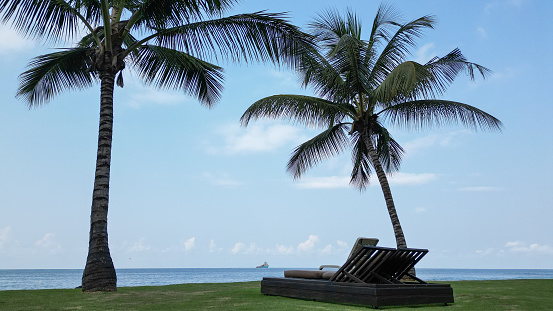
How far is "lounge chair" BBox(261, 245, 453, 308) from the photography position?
648 centimetres

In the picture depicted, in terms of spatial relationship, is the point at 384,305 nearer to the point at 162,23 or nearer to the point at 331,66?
the point at 162,23

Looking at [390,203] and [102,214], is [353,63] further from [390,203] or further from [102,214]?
[102,214]

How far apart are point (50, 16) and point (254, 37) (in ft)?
14.0

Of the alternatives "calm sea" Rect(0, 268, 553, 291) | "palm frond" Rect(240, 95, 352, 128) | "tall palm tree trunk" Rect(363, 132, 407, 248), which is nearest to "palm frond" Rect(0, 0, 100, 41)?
"palm frond" Rect(240, 95, 352, 128)

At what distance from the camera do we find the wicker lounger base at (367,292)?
6410mm

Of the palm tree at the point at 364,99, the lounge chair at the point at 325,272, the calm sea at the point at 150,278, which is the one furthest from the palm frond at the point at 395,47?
the calm sea at the point at 150,278

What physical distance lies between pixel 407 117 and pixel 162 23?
7713mm

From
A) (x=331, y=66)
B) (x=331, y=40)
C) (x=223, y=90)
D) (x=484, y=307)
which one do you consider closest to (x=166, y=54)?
(x=223, y=90)

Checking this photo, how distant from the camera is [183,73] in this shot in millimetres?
12109

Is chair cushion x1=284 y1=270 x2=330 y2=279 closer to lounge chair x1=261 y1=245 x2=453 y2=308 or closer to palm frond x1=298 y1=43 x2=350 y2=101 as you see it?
lounge chair x1=261 y1=245 x2=453 y2=308

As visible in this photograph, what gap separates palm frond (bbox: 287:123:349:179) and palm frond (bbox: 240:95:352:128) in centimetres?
36

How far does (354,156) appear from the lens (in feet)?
51.6

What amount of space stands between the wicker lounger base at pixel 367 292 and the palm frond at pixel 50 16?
6.88 meters

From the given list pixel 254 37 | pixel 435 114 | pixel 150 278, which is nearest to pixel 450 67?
pixel 435 114
